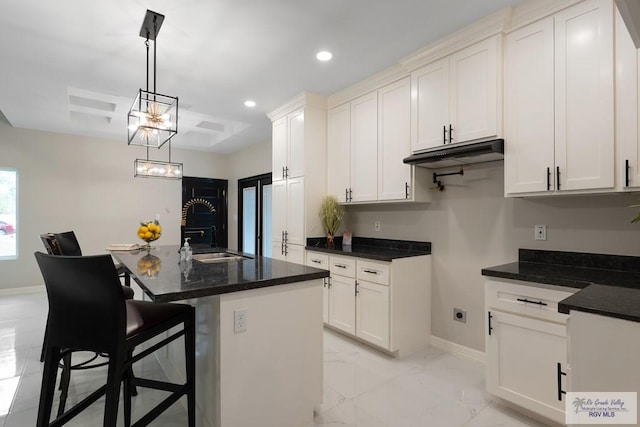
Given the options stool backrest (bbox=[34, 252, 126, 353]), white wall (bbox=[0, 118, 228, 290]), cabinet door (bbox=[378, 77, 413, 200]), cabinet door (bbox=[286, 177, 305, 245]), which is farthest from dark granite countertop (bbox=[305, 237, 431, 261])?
white wall (bbox=[0, 118, 228, 290])

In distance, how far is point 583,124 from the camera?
1937mm

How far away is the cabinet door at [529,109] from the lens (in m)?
2.09

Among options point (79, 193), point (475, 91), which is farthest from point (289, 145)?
point (79, 193)

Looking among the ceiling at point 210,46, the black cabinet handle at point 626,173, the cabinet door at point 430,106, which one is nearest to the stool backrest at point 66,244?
the ceiling at point 210,46

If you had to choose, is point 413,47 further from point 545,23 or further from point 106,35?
point 106,35

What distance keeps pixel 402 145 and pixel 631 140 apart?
158cm

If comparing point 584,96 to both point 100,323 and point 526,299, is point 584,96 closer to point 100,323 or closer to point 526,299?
point 526,299

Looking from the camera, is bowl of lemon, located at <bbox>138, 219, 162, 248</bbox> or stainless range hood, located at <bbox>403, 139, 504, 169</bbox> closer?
stainless range hood, located at <bbox>403, 139, 504, 169</bbox>

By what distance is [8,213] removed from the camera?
4.94m

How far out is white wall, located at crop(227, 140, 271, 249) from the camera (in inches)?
226

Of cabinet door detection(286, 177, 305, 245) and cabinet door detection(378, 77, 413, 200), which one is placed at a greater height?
cabinet door detection(378, 77, 413, 200)

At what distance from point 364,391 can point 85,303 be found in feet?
6.01

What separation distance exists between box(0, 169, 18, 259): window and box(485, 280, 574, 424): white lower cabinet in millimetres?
6540

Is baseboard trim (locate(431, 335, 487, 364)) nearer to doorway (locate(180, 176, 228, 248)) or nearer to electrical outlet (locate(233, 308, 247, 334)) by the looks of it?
electrical outlet (locate(233, 308, 247, 334))
